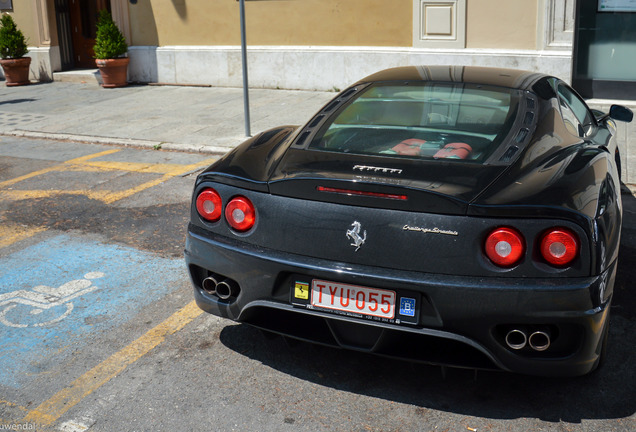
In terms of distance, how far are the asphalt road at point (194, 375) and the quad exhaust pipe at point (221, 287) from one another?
413mm

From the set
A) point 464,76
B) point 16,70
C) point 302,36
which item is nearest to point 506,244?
point 464,76

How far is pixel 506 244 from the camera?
298cm

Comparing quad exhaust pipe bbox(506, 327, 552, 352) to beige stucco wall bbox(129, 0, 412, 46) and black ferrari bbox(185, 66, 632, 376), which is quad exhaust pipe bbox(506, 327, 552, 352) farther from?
beige stucco wall bbox(129, 0, 412, 46)

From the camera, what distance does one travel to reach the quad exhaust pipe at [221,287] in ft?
11.5

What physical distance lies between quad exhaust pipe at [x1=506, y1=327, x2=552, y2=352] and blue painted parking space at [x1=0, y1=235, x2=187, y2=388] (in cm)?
231

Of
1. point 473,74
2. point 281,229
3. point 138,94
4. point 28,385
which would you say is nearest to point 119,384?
point 28,385

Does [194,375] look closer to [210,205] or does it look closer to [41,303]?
[210,205]

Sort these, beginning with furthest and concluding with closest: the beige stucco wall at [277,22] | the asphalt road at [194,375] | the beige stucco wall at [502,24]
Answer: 1. the beige stucco wall at [277,22]
2. the beige stucco wall at [502,24]
3. the asphalt road at [194,375]

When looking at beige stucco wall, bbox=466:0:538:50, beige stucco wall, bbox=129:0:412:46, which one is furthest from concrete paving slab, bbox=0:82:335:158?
beige stucco wall, bbox=466:0:538:50

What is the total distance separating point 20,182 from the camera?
25.1 ft

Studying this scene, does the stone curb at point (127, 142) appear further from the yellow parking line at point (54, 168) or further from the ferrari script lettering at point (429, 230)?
the ferrari script lettering at point (429, 230)

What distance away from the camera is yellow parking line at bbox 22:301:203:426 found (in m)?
3.30

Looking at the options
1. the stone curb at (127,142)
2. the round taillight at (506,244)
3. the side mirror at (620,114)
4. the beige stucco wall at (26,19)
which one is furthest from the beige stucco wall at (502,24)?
the beige stucco wall at (26,19)

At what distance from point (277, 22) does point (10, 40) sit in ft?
20.2
